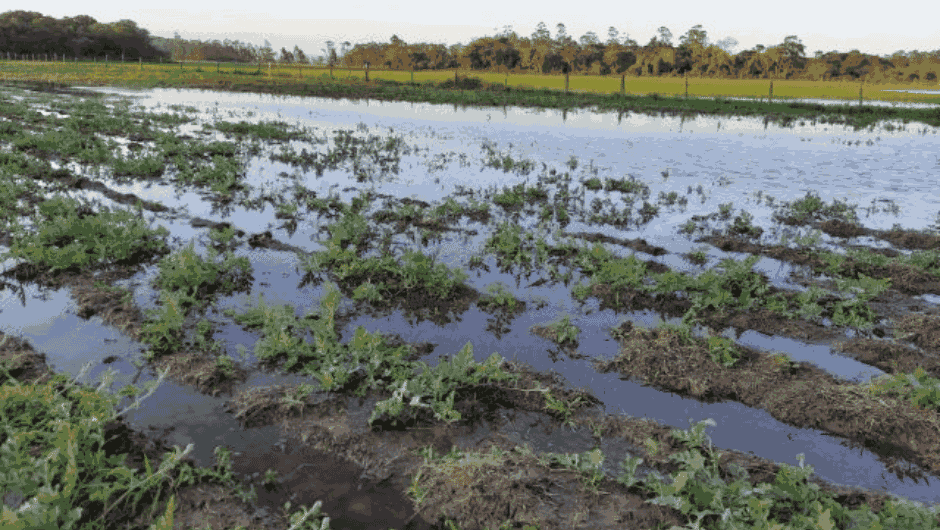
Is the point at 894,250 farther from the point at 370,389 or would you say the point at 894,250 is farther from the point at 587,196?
the point at 370,389

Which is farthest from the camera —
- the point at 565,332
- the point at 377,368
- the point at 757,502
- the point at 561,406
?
the point at 565,332

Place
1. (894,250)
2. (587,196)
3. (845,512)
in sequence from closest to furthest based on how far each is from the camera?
(845,512)
(894,250)
(587,196)

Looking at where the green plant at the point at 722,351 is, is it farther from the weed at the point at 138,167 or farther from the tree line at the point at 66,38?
the tree line at the point at 66,38

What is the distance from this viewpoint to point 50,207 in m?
10.9

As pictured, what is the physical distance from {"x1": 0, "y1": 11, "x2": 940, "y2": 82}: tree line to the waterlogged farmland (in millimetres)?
85261

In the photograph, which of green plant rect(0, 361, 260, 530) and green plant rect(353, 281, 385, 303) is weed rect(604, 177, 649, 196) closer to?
green plant rect(353, 281, 385, 303)

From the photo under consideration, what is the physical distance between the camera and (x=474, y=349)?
6.95 m

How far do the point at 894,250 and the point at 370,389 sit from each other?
11185mm

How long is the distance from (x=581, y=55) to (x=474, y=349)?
412 feet

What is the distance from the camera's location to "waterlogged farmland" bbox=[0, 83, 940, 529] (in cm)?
435

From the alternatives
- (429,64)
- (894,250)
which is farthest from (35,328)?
(429,64)

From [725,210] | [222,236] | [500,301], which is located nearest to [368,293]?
[500,301]

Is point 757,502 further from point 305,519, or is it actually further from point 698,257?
point 698,257

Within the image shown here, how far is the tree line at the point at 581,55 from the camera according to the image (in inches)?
4006
